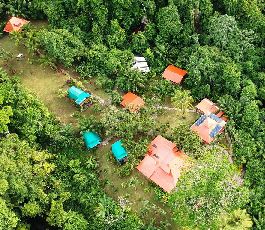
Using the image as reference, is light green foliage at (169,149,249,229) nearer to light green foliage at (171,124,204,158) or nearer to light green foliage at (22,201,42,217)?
light green foliage at (171,124,204,158)

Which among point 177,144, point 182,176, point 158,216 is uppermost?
point 182,176

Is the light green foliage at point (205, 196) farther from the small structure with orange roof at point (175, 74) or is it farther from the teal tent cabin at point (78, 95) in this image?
the teal tent cabin at point (78, 95)

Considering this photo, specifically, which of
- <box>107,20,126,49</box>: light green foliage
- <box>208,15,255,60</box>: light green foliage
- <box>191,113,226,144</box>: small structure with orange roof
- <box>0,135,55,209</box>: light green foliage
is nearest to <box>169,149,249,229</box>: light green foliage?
<box>191,113,226,144</box>: small structure with orange roof

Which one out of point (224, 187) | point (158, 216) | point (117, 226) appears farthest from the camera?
point (158, 216)

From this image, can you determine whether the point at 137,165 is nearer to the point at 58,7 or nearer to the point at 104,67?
the point at 104,67

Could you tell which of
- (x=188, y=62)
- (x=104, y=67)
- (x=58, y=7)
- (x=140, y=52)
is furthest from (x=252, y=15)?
(x=58, y=7)

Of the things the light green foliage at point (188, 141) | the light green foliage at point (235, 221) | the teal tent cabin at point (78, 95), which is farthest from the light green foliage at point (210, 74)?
the light green foliage at point (235, 221)
